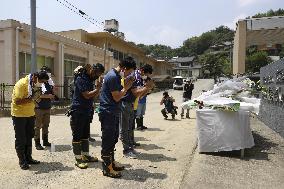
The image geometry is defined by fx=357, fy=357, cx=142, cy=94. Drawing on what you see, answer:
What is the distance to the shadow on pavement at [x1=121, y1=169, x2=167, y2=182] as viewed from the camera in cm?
544

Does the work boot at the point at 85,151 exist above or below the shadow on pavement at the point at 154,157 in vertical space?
above

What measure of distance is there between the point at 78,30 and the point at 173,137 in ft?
80.9

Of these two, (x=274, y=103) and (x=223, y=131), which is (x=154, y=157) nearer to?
(x=223, y=131)

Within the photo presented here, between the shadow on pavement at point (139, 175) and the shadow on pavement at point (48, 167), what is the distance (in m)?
1.01

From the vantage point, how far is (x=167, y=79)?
55906mm

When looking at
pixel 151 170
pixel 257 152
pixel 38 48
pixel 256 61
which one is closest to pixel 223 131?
pixel 257 152

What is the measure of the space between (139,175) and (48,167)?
5.41 feet

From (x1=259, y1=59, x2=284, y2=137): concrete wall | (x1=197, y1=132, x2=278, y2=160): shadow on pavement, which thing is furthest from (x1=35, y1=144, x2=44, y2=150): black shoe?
(x1=259, y1=59, x2=284, y2=137): concrete wall

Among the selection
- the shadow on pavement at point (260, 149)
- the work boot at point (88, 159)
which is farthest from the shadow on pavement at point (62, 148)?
the shadow on pavement at point (260, 149)

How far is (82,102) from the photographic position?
20.0ft

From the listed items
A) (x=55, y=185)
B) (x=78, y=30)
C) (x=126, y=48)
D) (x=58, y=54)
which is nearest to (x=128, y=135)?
(x=55, y=185)

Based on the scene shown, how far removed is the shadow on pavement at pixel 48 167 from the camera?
5.93 m

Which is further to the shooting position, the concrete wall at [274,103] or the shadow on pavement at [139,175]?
the concrete wall at [274,103]

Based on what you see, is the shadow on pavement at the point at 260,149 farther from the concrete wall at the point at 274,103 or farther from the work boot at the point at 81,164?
the work boot at the point at 81,164
